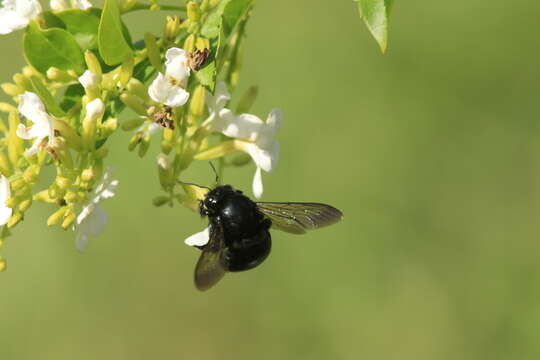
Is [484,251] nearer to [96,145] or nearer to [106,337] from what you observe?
[106,337]

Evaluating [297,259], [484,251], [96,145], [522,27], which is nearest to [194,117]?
[96,145]

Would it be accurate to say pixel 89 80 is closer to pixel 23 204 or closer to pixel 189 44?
pixel 189 44

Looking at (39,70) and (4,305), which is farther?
(4,305)

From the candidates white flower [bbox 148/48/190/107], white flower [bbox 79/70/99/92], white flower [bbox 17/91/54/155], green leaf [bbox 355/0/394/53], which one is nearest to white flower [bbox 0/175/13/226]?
white flower [bbox 17/91/54/155]

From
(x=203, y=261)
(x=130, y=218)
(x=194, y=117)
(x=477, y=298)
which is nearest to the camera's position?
(x=194, y=117)

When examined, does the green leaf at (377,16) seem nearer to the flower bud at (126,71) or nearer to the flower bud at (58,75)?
the flower bud at (126,71)

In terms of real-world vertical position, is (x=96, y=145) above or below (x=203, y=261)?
above
